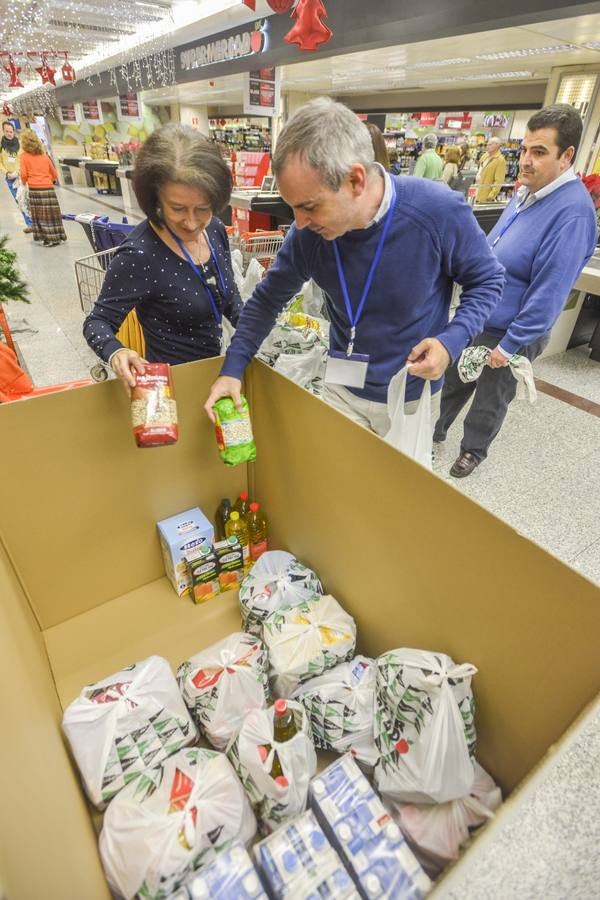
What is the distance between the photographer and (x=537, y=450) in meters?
2.78

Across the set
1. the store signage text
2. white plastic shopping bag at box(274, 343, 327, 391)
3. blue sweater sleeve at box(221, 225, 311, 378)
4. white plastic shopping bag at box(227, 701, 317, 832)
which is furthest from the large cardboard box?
the store signage text

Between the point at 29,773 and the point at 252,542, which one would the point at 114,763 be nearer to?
the point at 29,773

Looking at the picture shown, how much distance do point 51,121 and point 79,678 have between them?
22490mm

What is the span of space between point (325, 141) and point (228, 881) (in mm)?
1297

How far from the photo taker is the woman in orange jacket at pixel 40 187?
6.28 meters

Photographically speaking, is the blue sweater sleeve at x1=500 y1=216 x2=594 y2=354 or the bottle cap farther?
the blue sweater sleeve at x1=500 y1=216 x2=594 y2=354

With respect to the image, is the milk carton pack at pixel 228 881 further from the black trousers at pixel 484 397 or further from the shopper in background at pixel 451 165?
the shopper in background at pixel 451 165

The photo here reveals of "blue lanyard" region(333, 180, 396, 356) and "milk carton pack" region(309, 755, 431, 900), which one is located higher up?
"blue lanyard" region(333, 180, 396, 356)

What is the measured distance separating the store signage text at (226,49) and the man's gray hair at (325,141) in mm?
6153

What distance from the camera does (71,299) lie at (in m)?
4.90

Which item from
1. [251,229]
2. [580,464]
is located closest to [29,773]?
[580,464]

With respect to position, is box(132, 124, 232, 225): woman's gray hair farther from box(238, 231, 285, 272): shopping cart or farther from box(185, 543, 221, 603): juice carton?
box(238, 231, 285, 272): shopping cart

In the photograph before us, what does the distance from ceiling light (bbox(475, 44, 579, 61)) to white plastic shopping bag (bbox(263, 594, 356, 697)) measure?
25.5 ft

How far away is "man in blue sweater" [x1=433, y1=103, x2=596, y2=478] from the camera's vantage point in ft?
6.13
